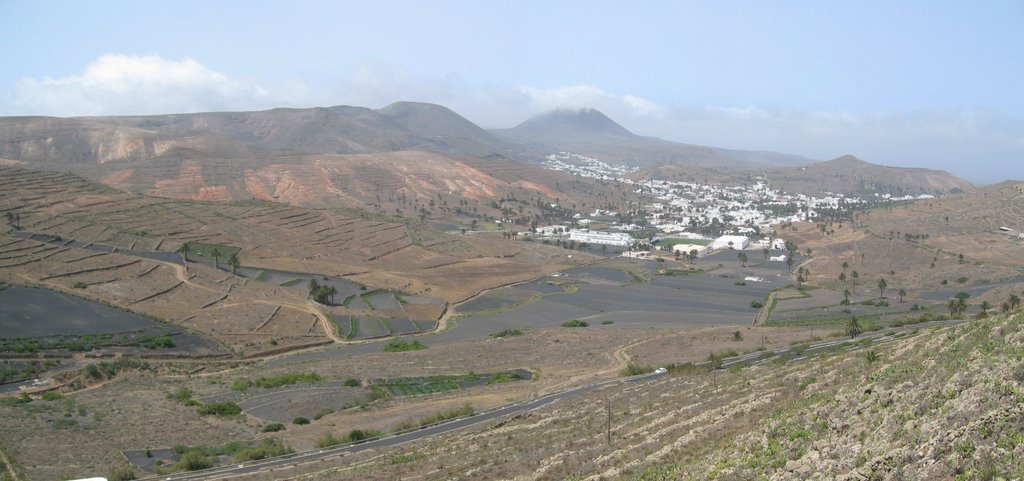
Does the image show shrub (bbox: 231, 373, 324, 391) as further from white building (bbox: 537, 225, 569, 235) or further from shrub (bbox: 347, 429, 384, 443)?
white building (bbox: 537, 225, 569, 235)

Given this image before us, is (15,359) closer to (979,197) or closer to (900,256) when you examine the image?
(900,256)

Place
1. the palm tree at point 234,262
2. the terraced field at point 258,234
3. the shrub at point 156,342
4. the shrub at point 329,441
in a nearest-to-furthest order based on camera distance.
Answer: the shrub at point 329,441 → the shrub at point 156,342 → the palm tree at point 234,262 → the terraced field at point 258,234

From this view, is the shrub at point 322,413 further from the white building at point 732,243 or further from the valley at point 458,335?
the white building at point 732,243

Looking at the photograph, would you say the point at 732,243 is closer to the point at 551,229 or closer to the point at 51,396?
the point at 551,229

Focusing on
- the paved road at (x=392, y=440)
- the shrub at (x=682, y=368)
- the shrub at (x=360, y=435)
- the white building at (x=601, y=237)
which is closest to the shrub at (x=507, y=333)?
the shrub at (x=682, y=368)

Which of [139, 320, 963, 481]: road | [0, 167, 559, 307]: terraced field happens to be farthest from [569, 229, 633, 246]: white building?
[139, 320, 963, 481]: road

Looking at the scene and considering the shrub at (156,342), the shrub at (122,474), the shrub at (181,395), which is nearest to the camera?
the shrub at (122,474)
